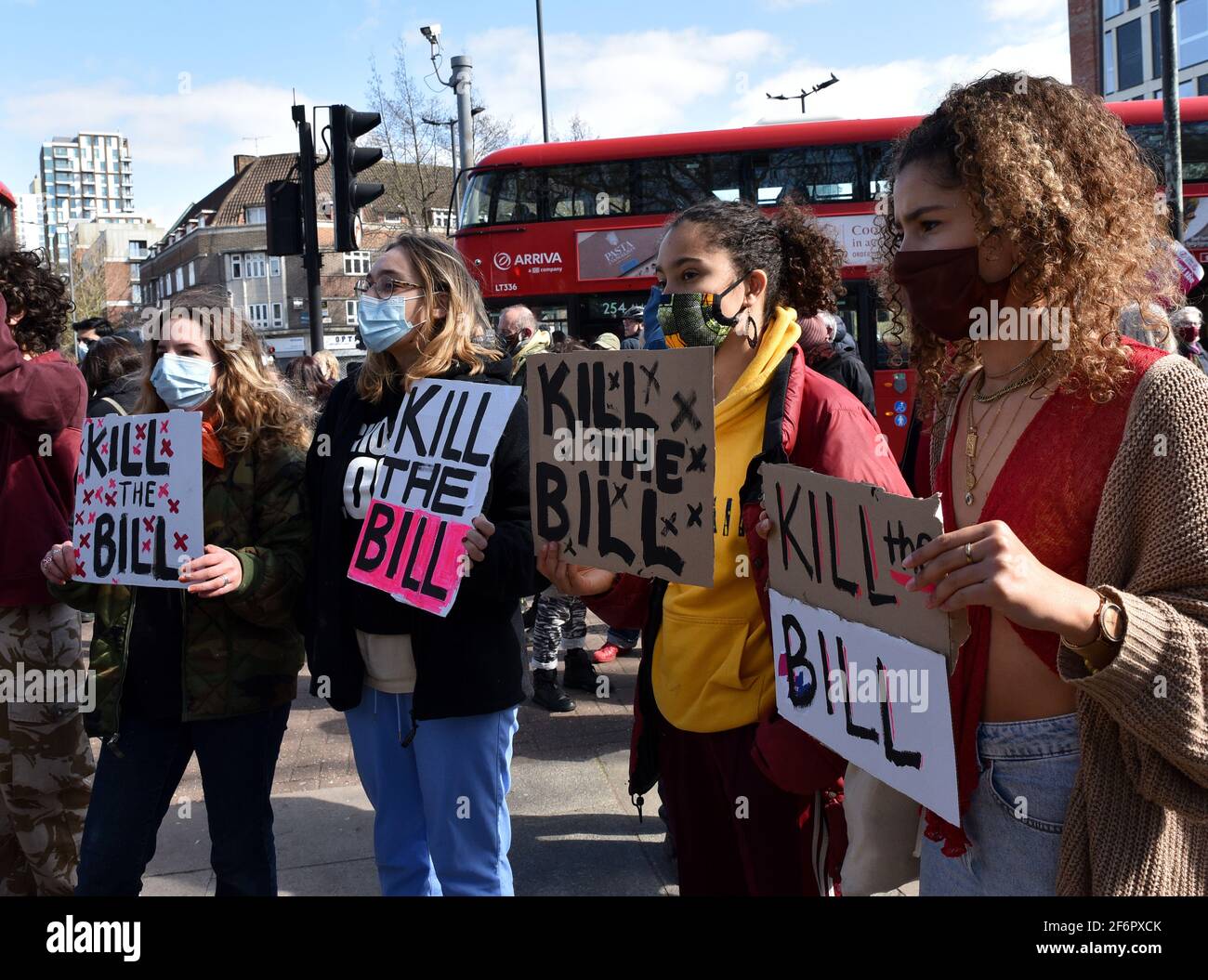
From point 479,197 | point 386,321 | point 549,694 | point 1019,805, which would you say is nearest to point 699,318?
point 386,321

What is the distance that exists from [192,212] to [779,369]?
78.9 m

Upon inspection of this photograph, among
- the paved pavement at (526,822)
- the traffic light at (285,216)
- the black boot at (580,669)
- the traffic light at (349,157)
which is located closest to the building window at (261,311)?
the traffic light at (285,216)

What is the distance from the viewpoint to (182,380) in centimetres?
303

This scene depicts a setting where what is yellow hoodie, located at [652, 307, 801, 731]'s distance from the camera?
2309 mm

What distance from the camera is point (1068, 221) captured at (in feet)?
5.47

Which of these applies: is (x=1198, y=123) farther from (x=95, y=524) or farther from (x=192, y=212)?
(x=192, y=212)

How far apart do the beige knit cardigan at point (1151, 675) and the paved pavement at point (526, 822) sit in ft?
7.69

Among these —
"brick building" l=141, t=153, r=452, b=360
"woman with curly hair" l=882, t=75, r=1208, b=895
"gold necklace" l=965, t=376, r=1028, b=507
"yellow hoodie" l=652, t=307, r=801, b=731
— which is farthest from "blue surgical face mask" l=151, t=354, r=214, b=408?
"brick building" l=141, t=153, r=452, b=360

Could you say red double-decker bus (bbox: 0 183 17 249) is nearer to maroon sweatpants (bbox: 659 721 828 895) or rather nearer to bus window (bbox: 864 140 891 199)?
maroon sweatpants (bbox: 659 721 828 895)

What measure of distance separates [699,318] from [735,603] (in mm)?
677

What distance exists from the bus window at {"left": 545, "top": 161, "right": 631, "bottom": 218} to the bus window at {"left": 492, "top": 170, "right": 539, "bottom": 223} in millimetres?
244

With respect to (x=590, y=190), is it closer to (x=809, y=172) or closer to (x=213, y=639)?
(x=809, y=172)

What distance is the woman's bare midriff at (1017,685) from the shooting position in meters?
1.63

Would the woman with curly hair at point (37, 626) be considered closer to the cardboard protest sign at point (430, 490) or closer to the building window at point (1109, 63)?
the cardboard protest sign at point (430, 490)
